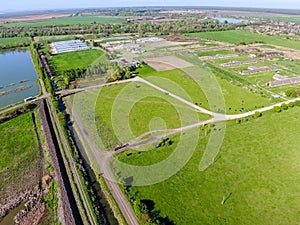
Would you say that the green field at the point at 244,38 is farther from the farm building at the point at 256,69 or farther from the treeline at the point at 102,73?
the treeline at the point at 102,73

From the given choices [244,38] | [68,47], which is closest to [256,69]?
[244,38]

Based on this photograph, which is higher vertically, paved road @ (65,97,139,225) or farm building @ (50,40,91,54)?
farm building @ (50,40,91,54)

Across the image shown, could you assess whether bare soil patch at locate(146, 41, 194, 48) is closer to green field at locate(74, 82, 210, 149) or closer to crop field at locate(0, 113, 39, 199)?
green field at locate(74, 82, 210, 149)

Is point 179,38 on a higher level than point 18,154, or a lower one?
lower

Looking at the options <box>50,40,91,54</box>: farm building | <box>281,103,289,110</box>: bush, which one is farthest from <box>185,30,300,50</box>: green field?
<box>281,103,289,110</box>: bush

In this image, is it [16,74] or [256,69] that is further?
[16,74]

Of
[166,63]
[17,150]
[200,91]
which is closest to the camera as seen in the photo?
[17,150]

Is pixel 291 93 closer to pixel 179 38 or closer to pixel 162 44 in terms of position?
pixel 162 44
